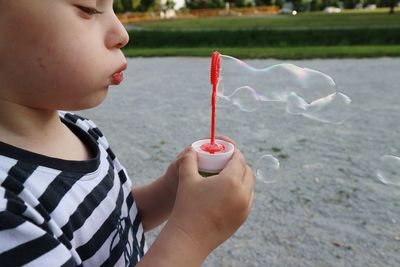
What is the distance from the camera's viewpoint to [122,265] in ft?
2.39

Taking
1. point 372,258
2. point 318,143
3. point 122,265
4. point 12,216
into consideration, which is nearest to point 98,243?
point 122,265

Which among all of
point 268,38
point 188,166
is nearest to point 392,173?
point 188,166

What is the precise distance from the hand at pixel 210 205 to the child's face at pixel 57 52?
7.0 inches

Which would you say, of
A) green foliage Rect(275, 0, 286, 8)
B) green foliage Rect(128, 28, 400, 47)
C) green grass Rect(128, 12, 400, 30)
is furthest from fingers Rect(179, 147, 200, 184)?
green foliage Rect(275, 0, 286, 8)

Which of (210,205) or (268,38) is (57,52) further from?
(268,38)

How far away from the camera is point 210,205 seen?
641 mm

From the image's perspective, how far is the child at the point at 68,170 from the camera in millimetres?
547

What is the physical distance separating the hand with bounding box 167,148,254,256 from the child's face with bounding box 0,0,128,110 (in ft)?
0.58

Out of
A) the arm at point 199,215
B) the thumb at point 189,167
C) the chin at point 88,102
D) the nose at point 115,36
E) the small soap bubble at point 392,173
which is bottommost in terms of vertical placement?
the small soap bubble at point 392,173

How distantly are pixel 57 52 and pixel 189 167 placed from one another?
240 millimetres

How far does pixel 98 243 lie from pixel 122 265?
73 mm

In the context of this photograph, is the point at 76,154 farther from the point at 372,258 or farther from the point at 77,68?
the point at 372,258

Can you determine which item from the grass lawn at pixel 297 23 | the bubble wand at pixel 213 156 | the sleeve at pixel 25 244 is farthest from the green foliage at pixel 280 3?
the sleeve at pixel 25 244

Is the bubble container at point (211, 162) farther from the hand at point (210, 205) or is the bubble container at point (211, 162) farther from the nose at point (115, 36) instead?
the nose at point (115, 36)
